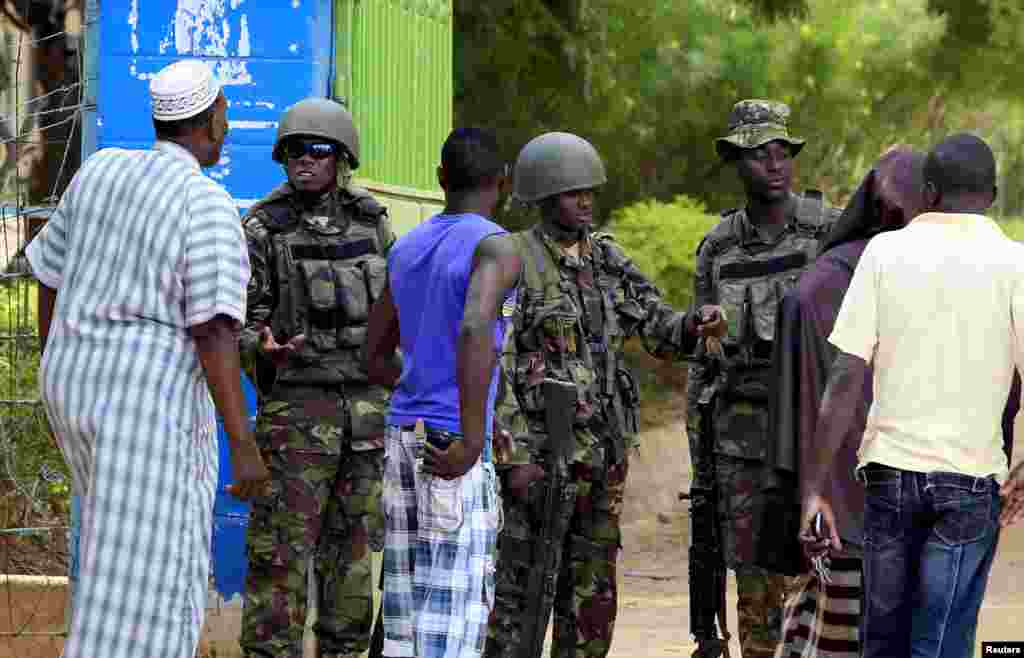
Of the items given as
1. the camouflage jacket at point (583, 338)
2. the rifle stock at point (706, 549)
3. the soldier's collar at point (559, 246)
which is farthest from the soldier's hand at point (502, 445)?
the rifle stock at point (706, 549)

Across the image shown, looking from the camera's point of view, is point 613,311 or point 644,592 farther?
point 644,592

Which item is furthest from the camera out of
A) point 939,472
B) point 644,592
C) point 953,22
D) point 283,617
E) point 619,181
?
point 619,181

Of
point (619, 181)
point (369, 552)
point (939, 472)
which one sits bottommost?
point (369, 552)

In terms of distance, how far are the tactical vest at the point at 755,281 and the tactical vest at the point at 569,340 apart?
42 centimetres

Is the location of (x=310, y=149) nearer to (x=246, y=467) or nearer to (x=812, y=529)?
(x=246, y=467)

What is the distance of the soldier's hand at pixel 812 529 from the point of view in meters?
5.03

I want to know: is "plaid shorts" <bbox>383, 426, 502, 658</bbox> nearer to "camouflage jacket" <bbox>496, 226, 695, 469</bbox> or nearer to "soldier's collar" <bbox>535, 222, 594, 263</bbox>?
"camouflage jacket" <bbox>496, 226, 695, 469</bbox>

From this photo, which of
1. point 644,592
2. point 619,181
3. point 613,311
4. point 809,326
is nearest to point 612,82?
point 619,181

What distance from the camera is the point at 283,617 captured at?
264 inches

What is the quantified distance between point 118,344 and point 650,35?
40.9 ft

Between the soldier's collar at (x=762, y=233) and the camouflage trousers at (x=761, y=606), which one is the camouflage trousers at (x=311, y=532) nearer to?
the camouflage trousers at (x=761, y=606)

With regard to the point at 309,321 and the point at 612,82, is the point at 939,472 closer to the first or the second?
the point at 309,321

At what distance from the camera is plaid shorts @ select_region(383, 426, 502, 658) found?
217 inches

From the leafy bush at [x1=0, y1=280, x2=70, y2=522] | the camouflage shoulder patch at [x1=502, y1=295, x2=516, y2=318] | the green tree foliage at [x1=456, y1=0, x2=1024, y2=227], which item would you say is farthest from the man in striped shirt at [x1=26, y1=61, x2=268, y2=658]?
the green tree foliage at [x1=456, y1=0, x2=1024, y2=227]
